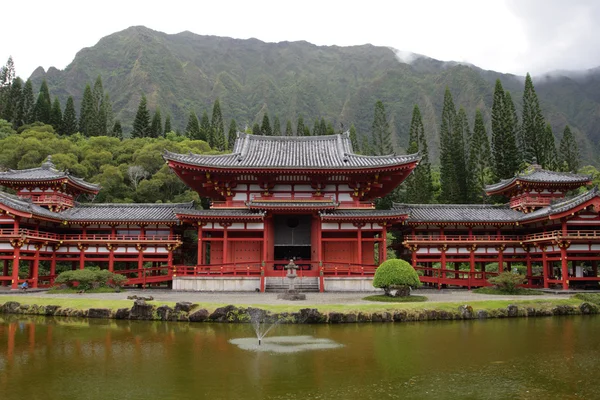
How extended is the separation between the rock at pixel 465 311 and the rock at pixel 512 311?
5.81ft

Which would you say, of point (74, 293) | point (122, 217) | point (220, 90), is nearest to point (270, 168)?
point (122, 217)

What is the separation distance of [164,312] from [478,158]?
50.4 metres

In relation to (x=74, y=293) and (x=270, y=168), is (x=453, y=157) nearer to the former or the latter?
(x=270, y=168)

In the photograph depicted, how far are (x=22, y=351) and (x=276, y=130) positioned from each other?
79454 mm

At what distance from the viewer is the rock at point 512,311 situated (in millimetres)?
18891

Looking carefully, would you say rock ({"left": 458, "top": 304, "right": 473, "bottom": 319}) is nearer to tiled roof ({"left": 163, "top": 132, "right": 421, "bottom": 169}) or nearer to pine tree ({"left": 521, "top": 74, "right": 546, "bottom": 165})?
tiled roof ({"left": 163, "top": 132, "right": 421, "bottom": 169})

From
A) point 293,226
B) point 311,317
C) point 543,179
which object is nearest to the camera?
point 311,317

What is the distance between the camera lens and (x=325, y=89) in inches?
6688

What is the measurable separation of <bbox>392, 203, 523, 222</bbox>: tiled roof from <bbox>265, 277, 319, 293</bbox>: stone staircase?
749 centimetres

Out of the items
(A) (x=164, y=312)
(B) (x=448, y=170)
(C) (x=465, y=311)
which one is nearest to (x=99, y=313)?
(A) (x=164, y=312)

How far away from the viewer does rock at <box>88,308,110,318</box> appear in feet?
61.0

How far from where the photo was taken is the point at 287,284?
2714cm

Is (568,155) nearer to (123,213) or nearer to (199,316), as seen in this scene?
(123,213)

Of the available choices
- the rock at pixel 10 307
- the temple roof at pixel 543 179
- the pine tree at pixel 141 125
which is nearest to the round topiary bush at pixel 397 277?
the temple roof at pixel 543 179
